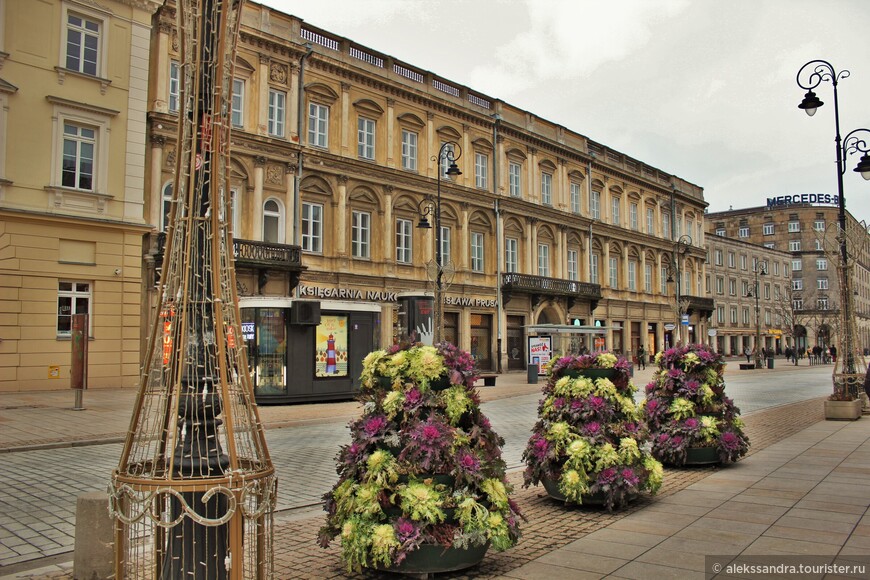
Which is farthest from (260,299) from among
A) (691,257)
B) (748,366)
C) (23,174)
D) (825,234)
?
(691,257)

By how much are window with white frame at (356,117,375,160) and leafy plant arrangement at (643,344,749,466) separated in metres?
24.9

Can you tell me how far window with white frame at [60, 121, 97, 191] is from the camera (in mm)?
22344

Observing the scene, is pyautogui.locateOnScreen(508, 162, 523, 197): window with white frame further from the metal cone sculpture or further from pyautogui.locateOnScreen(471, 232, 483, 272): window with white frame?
the metal cone sculpture

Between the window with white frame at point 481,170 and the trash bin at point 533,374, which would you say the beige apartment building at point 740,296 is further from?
the trash bin at point 533,374

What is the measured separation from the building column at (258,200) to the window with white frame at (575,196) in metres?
23.7

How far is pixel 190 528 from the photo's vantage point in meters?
4.11

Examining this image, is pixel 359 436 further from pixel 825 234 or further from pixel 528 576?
pixel 825 234

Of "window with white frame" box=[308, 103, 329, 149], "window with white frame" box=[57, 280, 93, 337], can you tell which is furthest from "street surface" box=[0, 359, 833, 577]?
"window with white frame" box=[308, 103, 329, 149]

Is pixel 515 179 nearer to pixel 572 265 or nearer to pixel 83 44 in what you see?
pixel 572 265

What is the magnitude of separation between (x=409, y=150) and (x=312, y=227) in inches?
299

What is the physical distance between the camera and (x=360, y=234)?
33.1m

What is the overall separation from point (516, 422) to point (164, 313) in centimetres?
1277

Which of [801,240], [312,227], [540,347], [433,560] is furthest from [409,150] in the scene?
[801,240]

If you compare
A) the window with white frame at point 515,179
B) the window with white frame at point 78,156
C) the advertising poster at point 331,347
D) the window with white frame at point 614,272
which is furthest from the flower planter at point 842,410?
the window with white frame at point 614,272
